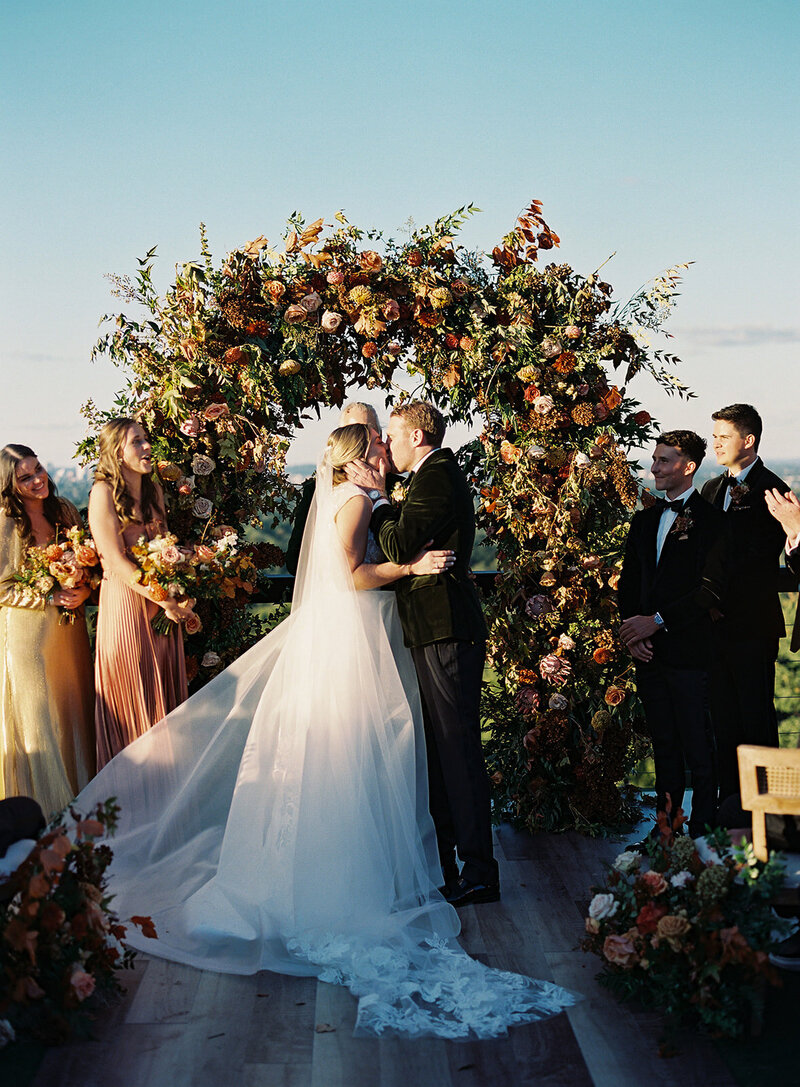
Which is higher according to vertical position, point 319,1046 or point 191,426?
point 191,426

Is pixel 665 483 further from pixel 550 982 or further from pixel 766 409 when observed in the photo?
pixel 550 982

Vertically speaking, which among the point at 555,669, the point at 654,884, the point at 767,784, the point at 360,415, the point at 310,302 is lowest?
the point at 654,884

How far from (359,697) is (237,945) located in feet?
3.18

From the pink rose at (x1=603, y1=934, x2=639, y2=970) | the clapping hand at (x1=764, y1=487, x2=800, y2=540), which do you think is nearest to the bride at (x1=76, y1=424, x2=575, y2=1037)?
the pink rose at (x1=603, y1=934, x2=639, y2=970)

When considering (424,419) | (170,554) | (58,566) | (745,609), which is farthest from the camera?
(745,609)

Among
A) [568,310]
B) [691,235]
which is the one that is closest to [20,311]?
[691,235]

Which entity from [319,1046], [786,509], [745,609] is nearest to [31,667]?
[319,1046]

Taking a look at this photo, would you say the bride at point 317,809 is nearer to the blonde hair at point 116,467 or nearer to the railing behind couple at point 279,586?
the blonde hair at point 116,467

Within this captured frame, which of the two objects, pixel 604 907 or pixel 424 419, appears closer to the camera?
pixel 604 907

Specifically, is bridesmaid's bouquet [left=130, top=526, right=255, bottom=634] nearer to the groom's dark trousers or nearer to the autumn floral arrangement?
the groom's dark trousers

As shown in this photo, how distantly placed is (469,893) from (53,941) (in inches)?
67.1

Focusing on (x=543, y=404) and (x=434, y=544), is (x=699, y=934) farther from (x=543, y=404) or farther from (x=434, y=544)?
(x=543, y=404)

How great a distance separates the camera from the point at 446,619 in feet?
13.4

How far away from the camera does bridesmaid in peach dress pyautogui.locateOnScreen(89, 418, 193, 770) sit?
450 centimetres
